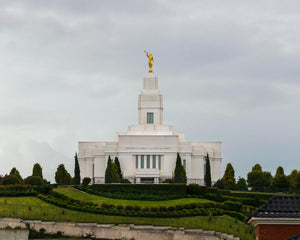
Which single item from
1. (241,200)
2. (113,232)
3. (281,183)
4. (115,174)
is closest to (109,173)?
(115,174)

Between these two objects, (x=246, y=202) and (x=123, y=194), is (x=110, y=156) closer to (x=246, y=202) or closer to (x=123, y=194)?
(x=123, y=194)

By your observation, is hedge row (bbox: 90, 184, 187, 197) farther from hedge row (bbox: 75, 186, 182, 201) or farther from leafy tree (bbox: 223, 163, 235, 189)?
leafy tree (bbox: 223, 163, 235, 189)

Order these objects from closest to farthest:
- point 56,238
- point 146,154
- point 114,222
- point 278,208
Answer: point 278,208 → point 56,238 → point 114,222 → point 146,154

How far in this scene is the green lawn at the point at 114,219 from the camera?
57.8 meters

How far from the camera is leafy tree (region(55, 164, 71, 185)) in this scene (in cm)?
8804

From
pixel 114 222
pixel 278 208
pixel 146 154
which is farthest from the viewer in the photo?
pixel 146 154

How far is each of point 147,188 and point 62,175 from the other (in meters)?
16.0

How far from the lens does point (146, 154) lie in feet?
293

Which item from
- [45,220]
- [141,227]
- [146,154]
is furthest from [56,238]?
[146,154]

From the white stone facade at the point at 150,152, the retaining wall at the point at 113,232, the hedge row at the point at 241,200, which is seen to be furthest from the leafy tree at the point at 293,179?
the retaining wall at the point at 113,232

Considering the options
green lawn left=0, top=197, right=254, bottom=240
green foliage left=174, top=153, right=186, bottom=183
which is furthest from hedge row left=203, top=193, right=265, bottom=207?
green lawn left=0, top=197, right=254, bottom=240

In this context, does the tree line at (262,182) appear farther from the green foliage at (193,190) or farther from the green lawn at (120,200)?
the green lawn at (120,200)

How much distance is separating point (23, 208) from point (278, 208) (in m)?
41.1

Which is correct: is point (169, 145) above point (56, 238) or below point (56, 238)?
above
